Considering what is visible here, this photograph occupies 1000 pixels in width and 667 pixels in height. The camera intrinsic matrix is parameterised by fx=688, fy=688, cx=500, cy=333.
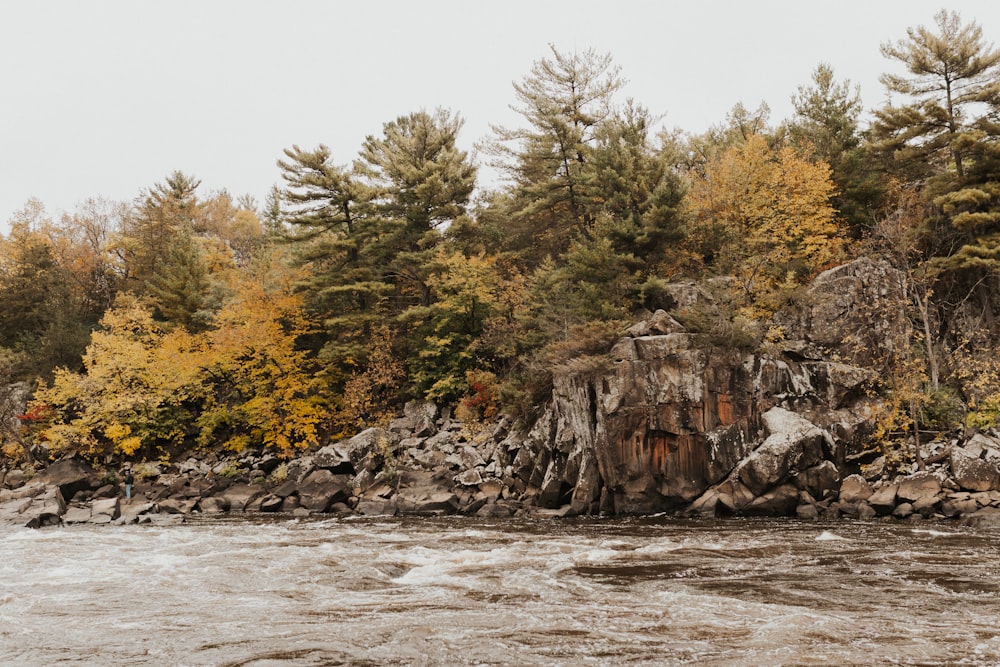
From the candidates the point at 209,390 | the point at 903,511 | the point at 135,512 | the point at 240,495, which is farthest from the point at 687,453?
the point at 209,390

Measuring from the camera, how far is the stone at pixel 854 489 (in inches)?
878

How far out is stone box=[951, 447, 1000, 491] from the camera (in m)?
20.8

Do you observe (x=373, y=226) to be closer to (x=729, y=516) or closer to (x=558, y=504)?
(x=558, y=504)

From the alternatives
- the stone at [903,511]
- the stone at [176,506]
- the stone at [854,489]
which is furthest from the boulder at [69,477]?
the stone at [903,511]

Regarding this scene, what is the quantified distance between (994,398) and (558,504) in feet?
50.1

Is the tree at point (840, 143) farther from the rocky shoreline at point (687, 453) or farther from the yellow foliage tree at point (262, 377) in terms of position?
the yellow foliage tree at point (262, 377)

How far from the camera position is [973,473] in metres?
21.2

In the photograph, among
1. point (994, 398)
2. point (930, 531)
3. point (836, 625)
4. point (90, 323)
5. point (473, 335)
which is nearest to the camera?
point (836, 625)

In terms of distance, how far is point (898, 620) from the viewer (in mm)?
10078

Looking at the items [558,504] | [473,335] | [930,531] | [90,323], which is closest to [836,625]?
[930,531]

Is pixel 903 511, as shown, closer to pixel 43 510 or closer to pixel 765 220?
pixel 765 220

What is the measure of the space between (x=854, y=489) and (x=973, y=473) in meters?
3.35

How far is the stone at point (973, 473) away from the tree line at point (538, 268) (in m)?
2.09

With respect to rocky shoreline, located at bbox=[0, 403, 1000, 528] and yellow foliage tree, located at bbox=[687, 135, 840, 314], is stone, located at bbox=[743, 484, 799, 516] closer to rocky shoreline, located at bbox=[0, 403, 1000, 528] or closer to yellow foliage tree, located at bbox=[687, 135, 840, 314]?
rocky shoreline, located at bbox=[0, 403, 1000, 528]
